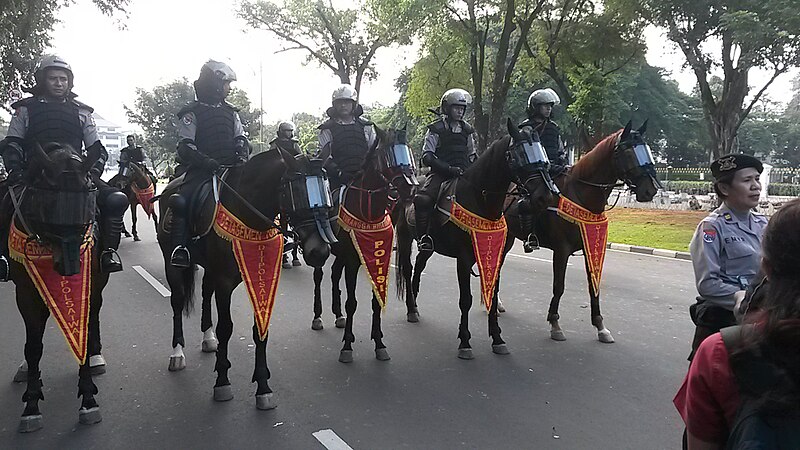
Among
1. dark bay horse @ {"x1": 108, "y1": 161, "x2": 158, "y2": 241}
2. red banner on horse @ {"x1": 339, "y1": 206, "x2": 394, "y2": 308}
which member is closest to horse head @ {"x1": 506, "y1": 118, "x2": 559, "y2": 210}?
red banner on horse @ {"x1": 339, "y1": 206, "x2": 394, "y2": 308}

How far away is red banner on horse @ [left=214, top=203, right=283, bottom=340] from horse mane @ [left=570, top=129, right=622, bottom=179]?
367 cm

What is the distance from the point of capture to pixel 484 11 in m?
21.2

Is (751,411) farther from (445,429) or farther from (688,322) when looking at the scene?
(688,322)

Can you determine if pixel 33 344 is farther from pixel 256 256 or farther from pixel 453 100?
pixel 453 100

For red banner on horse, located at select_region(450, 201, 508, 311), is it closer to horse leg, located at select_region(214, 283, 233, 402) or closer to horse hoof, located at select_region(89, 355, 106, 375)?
horse leg, located at select_region(214, 283, 233, 402)

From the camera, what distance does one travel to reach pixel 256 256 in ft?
15.8

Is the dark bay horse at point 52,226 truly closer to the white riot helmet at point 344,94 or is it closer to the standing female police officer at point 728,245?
the white riot helmet at point 344,94

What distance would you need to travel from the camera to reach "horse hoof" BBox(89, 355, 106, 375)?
17.7 feet

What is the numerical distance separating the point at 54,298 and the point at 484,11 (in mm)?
19743

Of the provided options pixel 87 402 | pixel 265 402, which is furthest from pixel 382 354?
pixel 87 402

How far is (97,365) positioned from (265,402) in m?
1.98

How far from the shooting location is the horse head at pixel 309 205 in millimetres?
4230

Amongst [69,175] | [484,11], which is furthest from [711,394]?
[484,11]

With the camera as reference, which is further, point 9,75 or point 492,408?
point 9,75
